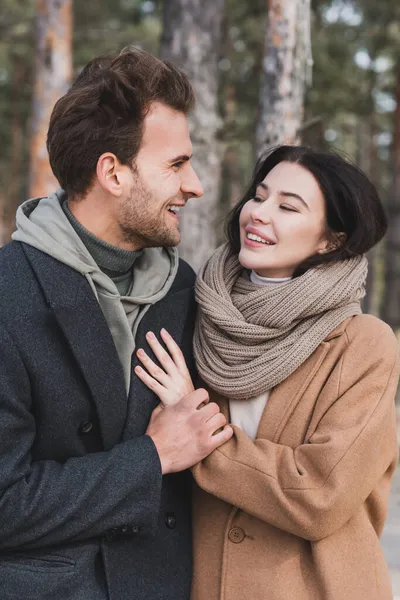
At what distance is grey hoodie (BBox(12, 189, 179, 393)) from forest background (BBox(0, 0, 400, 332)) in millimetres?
1013

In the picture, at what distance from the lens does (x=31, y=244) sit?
2.37 meters

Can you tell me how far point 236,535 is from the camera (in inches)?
96.0

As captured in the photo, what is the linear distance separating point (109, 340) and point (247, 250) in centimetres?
58

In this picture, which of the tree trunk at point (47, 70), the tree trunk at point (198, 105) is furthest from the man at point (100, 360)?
the tree trunk at point (47, 70)

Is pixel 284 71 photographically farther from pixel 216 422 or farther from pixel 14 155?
pixel 14 155

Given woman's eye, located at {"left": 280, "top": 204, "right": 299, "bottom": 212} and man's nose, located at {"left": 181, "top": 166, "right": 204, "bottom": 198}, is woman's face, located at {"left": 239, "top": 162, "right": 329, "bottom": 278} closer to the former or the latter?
woman's eye, located at {"left": 280, "top": 204, "right": 299, "bottom": 212}

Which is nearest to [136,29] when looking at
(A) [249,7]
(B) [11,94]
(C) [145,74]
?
(A) [249,7]

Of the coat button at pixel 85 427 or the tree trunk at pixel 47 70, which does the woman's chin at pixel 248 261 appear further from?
the tree trunk at pixel 47 70

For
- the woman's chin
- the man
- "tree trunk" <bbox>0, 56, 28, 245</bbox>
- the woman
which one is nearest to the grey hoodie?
the man

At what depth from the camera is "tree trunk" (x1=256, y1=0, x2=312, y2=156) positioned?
4.99m

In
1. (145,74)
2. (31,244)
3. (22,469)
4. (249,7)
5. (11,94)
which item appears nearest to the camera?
(22,469)

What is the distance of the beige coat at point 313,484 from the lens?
223 centimetres

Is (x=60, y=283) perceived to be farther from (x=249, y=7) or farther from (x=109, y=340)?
(x=249, y=7)

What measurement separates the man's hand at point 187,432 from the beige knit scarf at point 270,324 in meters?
0.11
